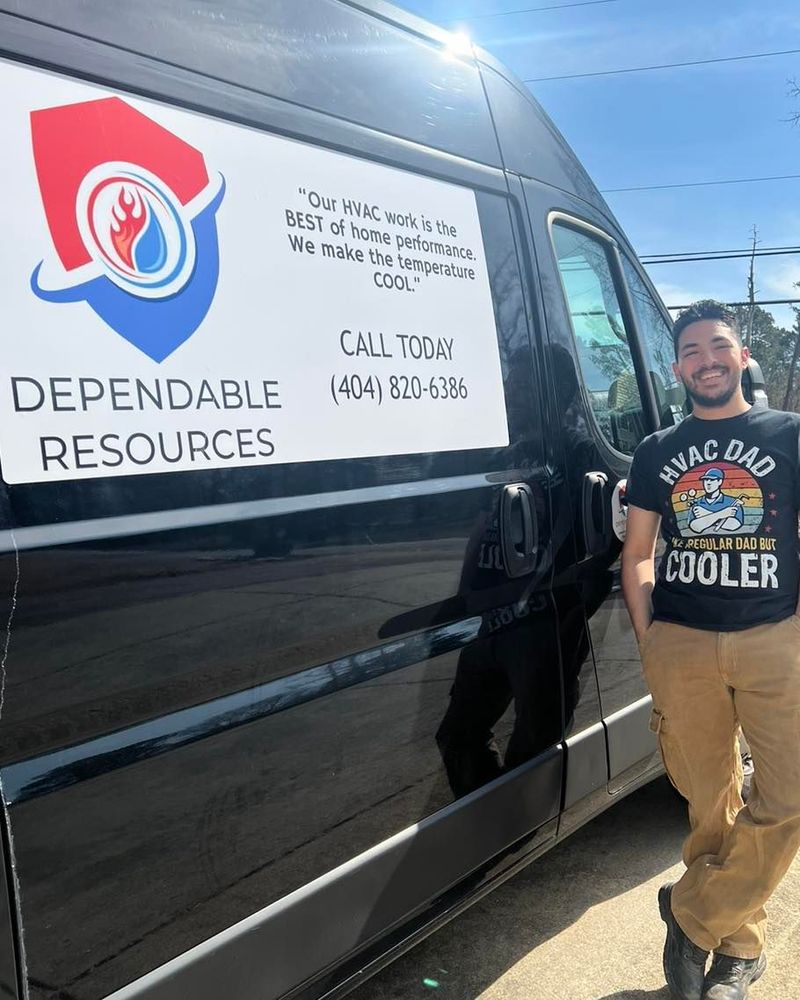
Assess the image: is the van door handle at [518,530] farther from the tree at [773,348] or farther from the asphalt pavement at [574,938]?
the tree at [773,348]

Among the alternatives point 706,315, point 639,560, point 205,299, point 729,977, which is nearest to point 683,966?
point 729,977

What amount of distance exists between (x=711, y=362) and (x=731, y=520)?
0.40 meters

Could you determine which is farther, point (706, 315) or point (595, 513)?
point (595, 513)

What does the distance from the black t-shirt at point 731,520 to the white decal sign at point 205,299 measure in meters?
0.63

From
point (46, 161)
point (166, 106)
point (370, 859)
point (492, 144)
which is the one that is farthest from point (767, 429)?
point (46, 161)

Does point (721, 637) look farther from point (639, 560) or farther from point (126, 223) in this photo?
point (126, 223)

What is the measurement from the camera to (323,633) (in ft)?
5.96

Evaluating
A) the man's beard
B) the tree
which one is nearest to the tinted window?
the man's beard

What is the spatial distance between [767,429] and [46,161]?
5.70 ft

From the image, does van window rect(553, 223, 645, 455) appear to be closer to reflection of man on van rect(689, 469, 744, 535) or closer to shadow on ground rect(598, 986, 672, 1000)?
reflection of man on van rect(689, 469, 744, 535)

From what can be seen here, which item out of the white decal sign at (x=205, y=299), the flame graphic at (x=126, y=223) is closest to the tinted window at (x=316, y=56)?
the white decal sign at (x=205, y=299)

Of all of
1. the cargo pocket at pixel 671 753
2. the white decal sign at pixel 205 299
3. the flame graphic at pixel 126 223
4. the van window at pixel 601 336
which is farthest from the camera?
the van window at pixel 601 336

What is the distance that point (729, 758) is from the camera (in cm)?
250

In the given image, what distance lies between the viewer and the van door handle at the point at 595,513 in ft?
8.49
